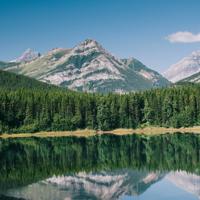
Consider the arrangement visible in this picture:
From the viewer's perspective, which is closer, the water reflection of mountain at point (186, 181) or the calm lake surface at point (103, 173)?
the calm lake surface at point (103, 173)

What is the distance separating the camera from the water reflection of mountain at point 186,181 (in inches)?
2475

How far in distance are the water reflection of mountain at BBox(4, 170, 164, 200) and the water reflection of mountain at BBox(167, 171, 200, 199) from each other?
256 cm

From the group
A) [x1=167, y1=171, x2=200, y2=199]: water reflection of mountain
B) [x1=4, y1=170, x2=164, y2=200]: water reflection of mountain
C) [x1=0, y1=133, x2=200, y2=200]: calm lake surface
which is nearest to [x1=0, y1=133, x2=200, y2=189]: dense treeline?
[x1=0, y1=133, x2=200, y2=200]: calm lake surface

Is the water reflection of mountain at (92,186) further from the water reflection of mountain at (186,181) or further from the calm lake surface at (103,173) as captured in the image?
the water reflection of mountain at (186,181)

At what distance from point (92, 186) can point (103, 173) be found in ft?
45.1

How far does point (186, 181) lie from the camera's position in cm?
6888

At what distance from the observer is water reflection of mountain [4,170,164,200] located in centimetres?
6028

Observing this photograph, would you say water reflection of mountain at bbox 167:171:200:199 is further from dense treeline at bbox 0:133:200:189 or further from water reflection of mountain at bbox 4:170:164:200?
dense treeline at bbox 0:133:200:189

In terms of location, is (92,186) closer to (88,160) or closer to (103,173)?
(103,173)

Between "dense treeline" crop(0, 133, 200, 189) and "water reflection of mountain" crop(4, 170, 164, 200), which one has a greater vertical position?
"dense treeline" crop(0, 133, 200, 189)

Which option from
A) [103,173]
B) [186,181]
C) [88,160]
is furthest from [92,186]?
[88,160]

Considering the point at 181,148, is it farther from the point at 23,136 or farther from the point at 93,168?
the point at 23,136

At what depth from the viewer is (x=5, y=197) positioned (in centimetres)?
5850

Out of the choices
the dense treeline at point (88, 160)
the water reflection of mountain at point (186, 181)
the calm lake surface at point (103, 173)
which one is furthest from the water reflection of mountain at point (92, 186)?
the dense treeline at point (88, 160)
